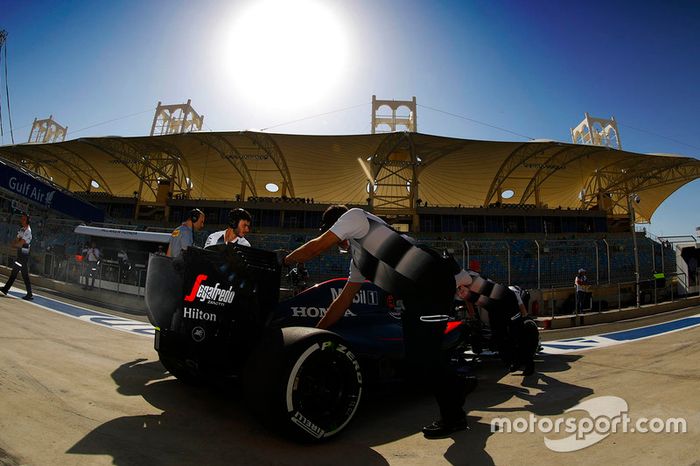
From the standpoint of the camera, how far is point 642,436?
1.84 meters

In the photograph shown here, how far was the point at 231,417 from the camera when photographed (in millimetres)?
2094

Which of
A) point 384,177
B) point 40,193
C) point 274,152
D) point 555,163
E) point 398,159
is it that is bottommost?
point 40,193

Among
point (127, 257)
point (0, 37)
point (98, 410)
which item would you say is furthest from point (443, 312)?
point (0, 37)

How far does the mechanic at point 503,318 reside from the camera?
386 centimetres

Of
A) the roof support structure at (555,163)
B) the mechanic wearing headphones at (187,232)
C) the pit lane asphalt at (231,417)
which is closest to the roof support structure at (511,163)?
the roof support structure at (555,163)

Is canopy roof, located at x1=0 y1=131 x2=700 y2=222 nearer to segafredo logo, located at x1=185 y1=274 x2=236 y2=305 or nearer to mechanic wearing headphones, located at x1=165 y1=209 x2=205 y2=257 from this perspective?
mechanic wearing headphones, located at x1=165 y1=209 x2=205 y2=257

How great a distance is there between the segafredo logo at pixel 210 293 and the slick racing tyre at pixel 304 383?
351 millimetres

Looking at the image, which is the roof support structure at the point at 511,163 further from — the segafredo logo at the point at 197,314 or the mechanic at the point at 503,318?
the segafredo logo at the point at 197,314

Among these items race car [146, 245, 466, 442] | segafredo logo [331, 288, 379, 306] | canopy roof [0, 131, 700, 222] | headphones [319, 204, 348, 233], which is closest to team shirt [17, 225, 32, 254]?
race car [146, 245, 466, 442]

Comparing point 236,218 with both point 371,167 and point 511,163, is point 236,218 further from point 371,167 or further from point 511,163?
point 511,163

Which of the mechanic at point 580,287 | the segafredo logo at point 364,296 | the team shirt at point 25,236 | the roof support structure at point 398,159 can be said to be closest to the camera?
the segafredo logo at point 364,296

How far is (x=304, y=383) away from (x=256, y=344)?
0.40 meters

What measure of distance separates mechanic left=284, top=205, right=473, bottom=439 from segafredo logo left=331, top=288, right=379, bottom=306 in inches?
30.4

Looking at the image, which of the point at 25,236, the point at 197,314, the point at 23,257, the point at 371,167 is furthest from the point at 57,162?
the point at 197,314
